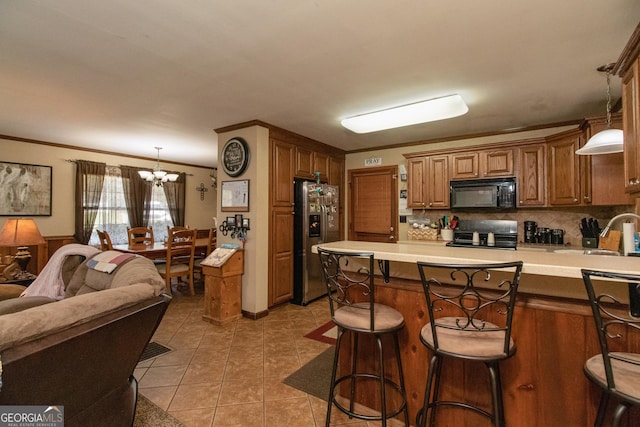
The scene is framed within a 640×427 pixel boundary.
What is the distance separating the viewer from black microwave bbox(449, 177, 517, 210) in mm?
3623

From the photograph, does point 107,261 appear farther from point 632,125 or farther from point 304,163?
point 632,125

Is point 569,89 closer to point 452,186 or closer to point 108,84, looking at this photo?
point 452,186

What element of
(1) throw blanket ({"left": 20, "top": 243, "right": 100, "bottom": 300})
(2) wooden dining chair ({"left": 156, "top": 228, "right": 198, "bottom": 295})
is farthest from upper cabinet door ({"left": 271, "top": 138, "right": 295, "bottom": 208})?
(1) throw blanket ({"left": 20, "top": 243, "right": 100, "bottom": 300})

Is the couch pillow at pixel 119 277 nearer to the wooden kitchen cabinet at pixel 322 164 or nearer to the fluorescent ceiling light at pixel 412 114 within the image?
the fluorescent ceiling light at pixel 412 114

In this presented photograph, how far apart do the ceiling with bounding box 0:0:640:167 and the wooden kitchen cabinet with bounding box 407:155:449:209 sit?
663 mm

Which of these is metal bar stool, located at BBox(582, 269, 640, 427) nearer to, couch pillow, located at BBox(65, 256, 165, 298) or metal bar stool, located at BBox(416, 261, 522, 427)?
metal bar stool, located at BBox(416, 261, 522, 427)

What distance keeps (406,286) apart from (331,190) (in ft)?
9.86

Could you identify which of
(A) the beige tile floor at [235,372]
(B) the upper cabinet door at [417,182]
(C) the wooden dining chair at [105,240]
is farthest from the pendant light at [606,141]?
(C) the wooden dining chair at [105,240]

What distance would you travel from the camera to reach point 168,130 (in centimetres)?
405

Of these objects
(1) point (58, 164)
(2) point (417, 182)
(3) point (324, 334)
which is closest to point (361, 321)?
(3) point (324, 334)

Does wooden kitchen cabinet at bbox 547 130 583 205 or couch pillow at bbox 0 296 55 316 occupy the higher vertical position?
wooden kitchen cabinet at bbox 547 130 583 205

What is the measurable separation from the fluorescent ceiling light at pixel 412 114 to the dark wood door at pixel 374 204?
5.30 ft

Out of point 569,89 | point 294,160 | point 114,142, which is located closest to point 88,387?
point 294,160

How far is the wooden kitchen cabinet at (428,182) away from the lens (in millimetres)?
4074
